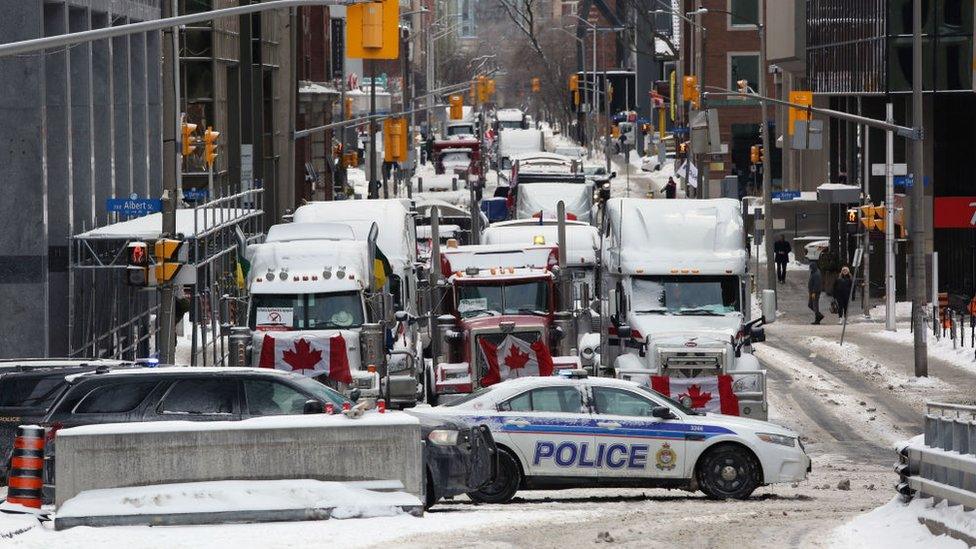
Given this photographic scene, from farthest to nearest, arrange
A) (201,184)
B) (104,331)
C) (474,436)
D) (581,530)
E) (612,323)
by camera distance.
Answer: (201,184) < (104,331) < (612,323) < (474,436) < (581,530)

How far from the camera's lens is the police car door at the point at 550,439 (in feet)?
65.4

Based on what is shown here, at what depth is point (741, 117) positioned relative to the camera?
10056 centimetres

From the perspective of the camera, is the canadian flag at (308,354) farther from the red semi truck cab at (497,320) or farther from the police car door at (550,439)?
the police car door at (550,439)

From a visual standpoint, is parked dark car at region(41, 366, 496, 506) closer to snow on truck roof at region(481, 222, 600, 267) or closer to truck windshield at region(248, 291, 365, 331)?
truck windshield at region(248, 291, 365, 331)

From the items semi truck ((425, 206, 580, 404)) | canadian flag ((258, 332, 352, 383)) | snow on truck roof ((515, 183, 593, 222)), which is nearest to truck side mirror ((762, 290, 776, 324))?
semi truck ((425, 206, 580, 404))

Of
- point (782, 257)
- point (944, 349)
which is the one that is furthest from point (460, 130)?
point (944, 349)

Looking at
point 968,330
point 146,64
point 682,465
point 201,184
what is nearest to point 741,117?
point 201,184

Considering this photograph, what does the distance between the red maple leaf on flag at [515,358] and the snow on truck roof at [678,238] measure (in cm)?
277

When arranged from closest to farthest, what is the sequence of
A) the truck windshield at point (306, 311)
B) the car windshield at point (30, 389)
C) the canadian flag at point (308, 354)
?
the car windshield at point (30, 389)
the canadian flag at point (308, 354)
the truck windshield at point (306, 311)

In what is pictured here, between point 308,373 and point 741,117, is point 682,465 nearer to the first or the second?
point 308,373

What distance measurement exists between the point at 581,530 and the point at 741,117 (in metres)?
86.1

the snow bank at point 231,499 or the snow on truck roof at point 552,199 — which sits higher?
the snow on truck roof at point 552,199

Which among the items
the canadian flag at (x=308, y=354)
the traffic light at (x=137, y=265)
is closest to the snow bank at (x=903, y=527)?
the canadian flag at (x=308, y=354)

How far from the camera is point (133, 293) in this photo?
38438mm
